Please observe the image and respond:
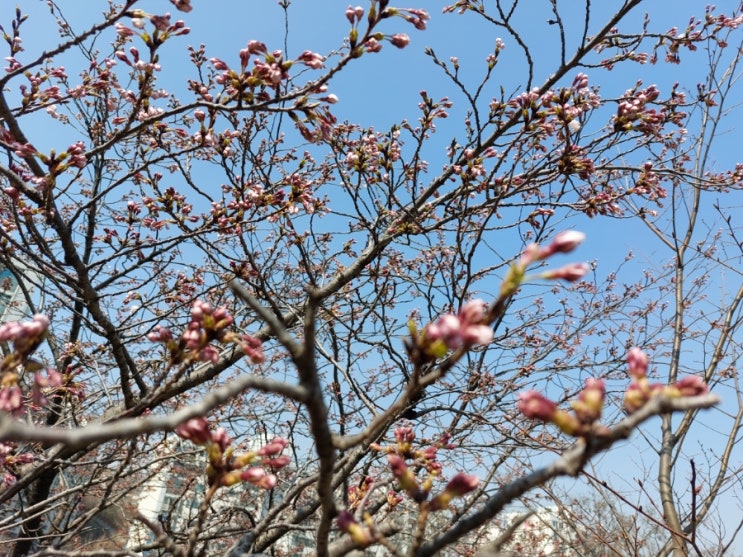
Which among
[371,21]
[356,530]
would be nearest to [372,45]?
[371,21]

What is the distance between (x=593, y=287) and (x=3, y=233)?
724cm

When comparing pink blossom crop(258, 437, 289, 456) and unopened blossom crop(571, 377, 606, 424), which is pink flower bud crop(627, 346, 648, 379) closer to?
unopened blossom crop(571, 377, 606, 424)

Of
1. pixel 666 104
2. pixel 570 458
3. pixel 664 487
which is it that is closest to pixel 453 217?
pixel 666 104

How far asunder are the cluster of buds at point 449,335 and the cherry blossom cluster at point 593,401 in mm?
162

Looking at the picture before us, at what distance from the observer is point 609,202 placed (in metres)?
3.84

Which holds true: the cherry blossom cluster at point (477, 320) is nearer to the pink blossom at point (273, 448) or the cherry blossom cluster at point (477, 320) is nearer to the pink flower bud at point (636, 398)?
the pink flower bud at point (636, 398)

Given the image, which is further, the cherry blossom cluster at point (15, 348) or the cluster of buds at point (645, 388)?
the cherry blossom cluster at point (15, 348)

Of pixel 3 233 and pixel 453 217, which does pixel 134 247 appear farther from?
pixel 453 217

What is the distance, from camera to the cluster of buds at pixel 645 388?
83cm

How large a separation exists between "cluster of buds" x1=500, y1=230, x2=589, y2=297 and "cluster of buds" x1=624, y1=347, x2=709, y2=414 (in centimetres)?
22

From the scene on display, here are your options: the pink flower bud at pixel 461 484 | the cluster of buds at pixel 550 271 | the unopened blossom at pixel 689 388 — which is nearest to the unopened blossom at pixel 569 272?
the cluster of buds at pixel 550 271

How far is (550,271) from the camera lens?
0.89 m

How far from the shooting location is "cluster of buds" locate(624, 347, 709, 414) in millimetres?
A: 827

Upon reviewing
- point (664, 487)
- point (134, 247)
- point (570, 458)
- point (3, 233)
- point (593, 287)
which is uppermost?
point (593, 287)
